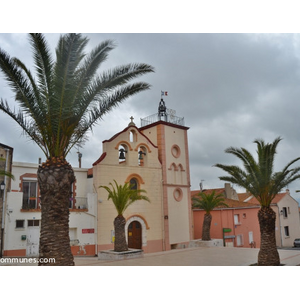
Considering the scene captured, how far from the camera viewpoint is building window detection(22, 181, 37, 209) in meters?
15.9

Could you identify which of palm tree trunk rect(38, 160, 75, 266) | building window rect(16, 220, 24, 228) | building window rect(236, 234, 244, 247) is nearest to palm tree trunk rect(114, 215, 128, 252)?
building window rect(16, 220, 24, 228)

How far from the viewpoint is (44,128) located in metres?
9.39

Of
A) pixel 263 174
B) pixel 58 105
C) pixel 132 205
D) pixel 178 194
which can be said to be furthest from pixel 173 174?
pixel 58 105

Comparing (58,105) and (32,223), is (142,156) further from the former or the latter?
(58,105)

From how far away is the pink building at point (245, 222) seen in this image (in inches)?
971

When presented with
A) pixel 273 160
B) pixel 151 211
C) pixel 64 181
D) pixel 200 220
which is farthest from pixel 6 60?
pixel 200 220

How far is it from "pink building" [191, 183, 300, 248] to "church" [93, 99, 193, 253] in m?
3.41

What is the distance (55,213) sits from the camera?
29.4ft

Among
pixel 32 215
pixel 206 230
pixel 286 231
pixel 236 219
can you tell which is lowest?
pixel 286 231

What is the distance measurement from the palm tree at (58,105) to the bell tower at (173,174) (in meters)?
12.0

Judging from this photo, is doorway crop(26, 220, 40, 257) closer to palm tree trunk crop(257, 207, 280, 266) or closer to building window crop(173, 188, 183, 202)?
building window crop(173, 188, 183, 202)

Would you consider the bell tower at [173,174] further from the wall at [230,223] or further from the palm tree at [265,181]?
the palm tree at [265,181]

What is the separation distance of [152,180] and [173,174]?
2.23 m

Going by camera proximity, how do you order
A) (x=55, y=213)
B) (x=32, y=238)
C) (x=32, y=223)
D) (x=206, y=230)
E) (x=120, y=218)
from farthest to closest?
(x=206, y=230) → (x=120, y=218) → (x=32, y=223) → (x=32, y=238) → (x=55, y=213)
